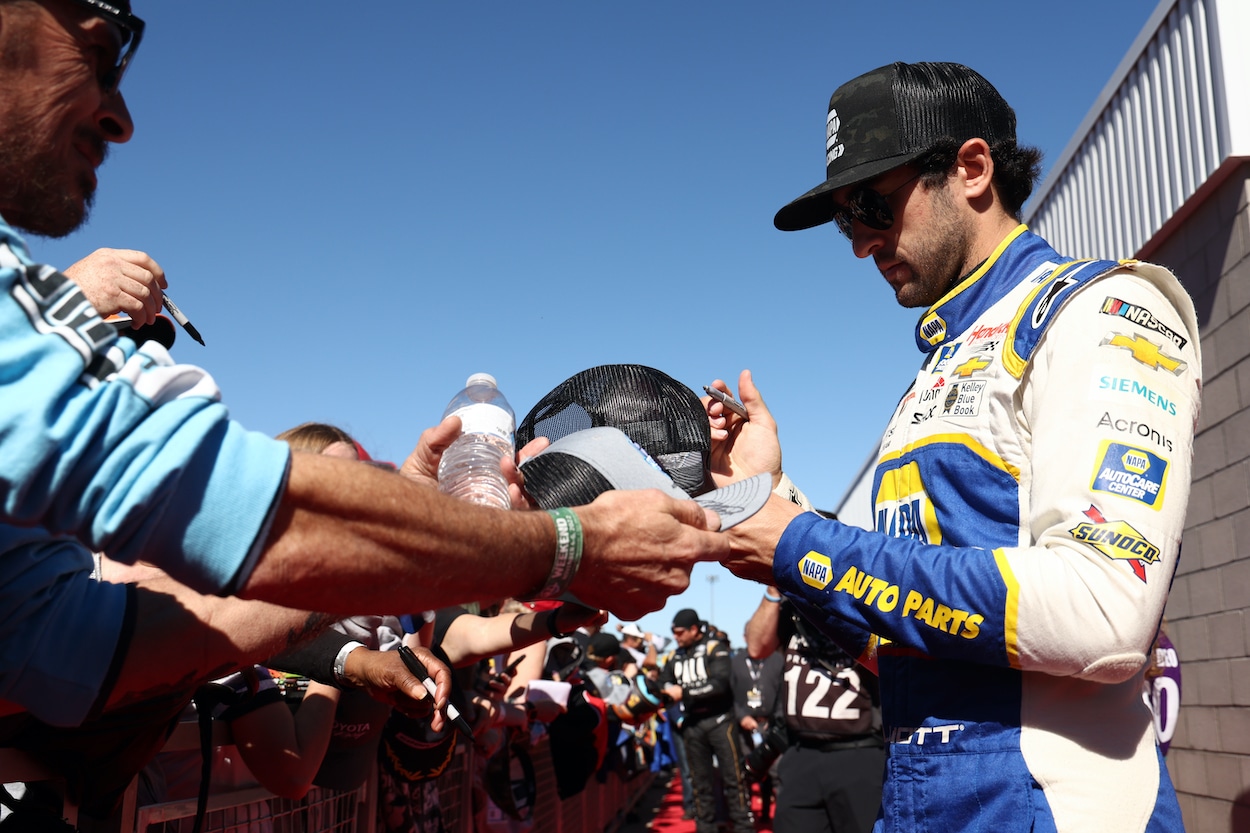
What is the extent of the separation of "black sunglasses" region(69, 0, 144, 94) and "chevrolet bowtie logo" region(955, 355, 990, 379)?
1.69m

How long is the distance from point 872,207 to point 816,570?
3.22ft

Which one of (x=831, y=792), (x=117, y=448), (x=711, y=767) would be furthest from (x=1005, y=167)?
(x=711, y=767)

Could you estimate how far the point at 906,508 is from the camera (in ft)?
6.94

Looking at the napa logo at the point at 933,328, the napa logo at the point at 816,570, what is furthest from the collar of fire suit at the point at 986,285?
the napa logo at the point at 816,570

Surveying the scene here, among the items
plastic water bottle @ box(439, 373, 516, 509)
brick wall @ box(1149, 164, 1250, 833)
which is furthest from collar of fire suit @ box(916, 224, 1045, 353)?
brick wall @ box(1149, 164, 1250, 833)

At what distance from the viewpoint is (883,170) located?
93.1 inches

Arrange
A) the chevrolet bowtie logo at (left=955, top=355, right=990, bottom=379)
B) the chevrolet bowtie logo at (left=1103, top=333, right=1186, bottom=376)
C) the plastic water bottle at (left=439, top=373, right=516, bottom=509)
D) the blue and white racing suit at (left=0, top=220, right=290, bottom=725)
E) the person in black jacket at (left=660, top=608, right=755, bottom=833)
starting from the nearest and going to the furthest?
the blue and white racing suit at (left=0, top=220, right=290, bottom=725), the chevrolet bowtie logo at (left=1103, top=333, right=1186, bottom=376), the chevrolet bowtie logo at (left=955, top=355, right=990, bottom=379), the plastic water bottle at (left=439, top=373, right=516, bottom=509), the person in black jacket at (left=660, top=608, right=755, bottom=833)

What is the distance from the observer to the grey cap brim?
78.7 inches

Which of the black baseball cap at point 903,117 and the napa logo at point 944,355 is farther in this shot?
the black baseball cap at point 903,117

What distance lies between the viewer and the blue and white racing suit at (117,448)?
3.92 ft

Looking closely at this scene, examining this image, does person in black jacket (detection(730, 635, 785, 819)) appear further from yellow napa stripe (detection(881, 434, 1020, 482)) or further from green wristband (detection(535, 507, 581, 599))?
green wristband (detection(535, 507, 581, 599))

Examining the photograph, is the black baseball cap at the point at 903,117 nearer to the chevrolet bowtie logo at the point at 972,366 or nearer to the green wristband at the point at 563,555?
the chevrolet bowtie logo at the point at 972,366

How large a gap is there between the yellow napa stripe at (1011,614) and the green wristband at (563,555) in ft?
2.42

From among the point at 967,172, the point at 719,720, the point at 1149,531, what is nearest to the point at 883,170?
the point at 967,172
